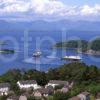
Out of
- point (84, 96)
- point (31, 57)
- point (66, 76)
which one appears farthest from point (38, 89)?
point (31, 57)

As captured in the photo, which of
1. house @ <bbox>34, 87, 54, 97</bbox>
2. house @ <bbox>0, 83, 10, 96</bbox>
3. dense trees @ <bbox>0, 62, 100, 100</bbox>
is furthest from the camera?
dense trees @ <bbox>0, 62, 100, 100</bbox>

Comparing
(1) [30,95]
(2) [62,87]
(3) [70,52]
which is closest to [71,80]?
(2) [62,87]

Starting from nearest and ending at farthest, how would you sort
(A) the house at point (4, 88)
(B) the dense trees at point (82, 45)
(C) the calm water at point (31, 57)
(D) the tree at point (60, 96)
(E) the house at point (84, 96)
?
(D) the tree at point (60, 96)
(E) the house at point (84, 96)
(A) the house at point (4, 88)
(C) the calm water at point (31, 57)
(B) the dense trees at point (82, 45)

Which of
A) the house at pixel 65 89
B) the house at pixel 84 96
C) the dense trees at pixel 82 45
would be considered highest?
the dense trees at pixel 82 45

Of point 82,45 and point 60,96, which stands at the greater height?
point 82,45

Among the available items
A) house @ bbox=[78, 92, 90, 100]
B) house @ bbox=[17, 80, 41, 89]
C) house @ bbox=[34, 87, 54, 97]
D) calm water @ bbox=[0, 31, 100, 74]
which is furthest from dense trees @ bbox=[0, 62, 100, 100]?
calm water @ bbox=[0, 31, 100, 74]

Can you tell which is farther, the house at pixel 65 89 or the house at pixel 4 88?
the house at pixel 4 88

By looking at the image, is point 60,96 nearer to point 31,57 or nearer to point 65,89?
point 65,89

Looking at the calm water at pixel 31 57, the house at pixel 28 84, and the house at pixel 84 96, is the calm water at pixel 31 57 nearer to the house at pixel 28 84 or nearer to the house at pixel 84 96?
the house at pixel 28 84

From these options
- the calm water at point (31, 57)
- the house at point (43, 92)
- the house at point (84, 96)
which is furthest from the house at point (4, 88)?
the calm water at point (31, 57)

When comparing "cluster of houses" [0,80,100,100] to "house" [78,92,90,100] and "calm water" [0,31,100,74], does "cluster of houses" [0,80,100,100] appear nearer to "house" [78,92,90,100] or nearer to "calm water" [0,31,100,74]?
"house" [78,92,90,100]

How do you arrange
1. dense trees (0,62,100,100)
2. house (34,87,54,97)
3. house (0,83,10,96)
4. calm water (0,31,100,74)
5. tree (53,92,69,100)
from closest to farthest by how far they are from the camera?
tree (53,92,69,100), house (34,87,54,97), house (0,83,10,96), dense trees (0,62,100,100), calm water (0,31,100,74)
